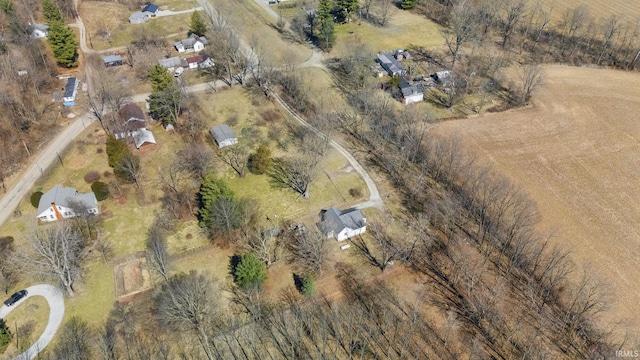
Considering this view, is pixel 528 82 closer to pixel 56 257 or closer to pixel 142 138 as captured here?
pixel 142 138

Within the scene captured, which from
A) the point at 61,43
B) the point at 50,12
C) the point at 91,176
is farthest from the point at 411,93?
the point at 50,12

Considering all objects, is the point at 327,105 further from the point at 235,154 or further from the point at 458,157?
the point at 458,157

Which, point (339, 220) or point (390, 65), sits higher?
point (390, 65)

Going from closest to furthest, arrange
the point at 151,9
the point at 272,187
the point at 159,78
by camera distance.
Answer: the point at 272,187, the point at 159,78, the point at 151,9

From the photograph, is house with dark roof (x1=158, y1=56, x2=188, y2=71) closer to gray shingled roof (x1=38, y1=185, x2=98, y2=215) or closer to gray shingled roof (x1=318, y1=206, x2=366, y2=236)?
gray shingled roof (x1=38, y1=185, x2=98, y2=215)

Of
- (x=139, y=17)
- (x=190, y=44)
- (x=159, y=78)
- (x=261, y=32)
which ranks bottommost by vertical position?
(x=190, y=44)

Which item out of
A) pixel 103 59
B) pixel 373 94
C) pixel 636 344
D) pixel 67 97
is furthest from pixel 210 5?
pixel 636 344

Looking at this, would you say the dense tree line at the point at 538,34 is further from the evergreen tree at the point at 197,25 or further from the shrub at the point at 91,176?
the shrub at the point at 91,176
